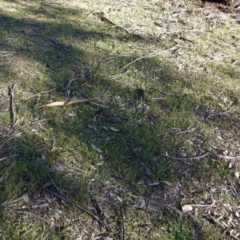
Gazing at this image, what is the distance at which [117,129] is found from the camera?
114 inches

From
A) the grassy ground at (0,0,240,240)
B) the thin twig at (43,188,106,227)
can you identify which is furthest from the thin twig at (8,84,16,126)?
the thin twig at (43,188,106,227)

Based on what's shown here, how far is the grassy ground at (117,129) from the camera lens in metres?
2.24

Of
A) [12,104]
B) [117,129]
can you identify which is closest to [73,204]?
[117,129]

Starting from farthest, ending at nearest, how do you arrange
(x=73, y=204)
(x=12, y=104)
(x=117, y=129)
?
(x=12, y=104)
(x=117, y=129)
(x=73, y=204)

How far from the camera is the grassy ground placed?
2.24 meters

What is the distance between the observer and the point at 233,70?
12.6 ft

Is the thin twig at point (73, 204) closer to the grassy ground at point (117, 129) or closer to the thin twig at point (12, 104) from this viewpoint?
the grassy ground at point (117, 129)

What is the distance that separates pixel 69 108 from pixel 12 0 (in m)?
2.55

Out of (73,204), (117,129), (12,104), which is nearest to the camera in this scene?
(73,204)

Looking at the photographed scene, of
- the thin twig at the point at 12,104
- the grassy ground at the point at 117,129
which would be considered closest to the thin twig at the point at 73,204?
the grassy ground at the point at 117,129

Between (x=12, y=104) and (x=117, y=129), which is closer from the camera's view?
(x=117, y=129)

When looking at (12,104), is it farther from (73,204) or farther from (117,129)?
(73,204)

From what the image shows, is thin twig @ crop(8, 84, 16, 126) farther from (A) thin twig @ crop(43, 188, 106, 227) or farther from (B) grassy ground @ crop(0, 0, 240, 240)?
(A) thin twig @ crop(43, 188, 106, 227)

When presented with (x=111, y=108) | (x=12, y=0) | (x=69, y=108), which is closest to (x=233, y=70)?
(x=111, y=108)
